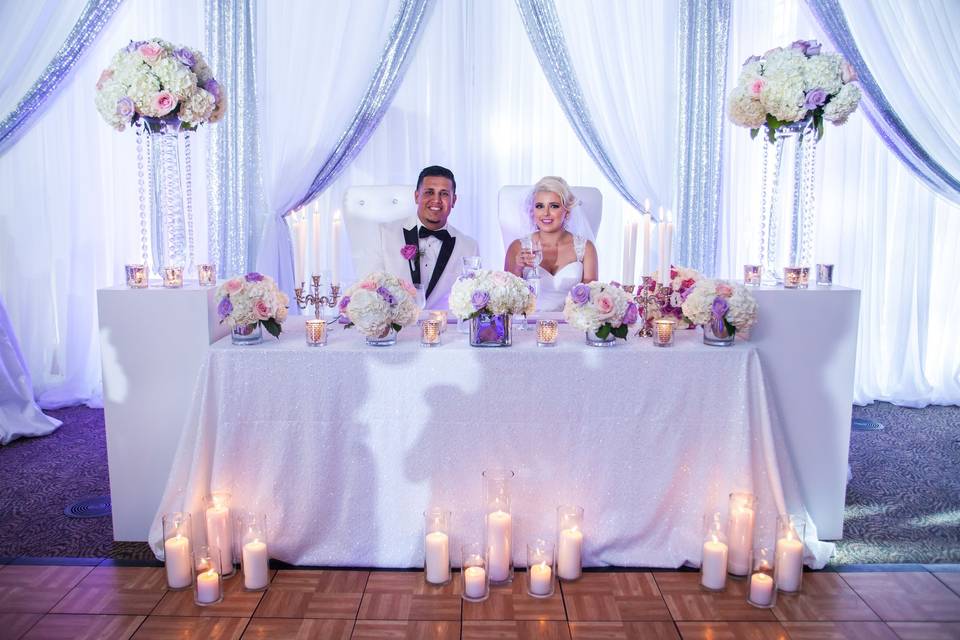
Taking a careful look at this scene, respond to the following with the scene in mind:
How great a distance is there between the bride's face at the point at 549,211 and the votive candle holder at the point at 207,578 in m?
2.40

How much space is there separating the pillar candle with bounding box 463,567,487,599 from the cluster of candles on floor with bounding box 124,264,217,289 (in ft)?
4.57

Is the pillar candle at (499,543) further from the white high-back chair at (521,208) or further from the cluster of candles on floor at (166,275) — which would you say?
the white high-back chair at (521,208)

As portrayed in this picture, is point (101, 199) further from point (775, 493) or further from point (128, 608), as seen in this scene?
point (775, 493)

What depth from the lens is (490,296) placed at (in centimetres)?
267

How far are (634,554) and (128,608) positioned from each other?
5.48 feet

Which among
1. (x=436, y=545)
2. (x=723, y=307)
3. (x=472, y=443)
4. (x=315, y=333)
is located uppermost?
(x=723, y=307)

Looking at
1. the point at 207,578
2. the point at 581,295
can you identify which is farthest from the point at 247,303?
the point at 581,295

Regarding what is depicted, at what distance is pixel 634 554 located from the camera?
2.80m

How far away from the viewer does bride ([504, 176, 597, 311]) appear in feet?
13.7

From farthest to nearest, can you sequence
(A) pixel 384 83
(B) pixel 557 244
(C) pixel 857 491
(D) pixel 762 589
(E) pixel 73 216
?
(E) pixel 73 216 → (A) pixel 384 83 → (B) pixel 557 244 → (C) pixel 857 491 → (D) pixel 762 589

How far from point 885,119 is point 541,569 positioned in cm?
354

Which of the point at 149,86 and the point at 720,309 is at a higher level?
the point at 149,86

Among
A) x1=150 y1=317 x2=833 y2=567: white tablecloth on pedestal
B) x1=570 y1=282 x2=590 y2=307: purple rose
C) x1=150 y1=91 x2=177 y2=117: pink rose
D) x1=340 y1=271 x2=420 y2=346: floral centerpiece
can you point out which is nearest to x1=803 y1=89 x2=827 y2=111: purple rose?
x1=150 y1=317 x2=833 y2=567: white tablecloth on pedestal

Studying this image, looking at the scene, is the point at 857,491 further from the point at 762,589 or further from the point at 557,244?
the point at 557,244
